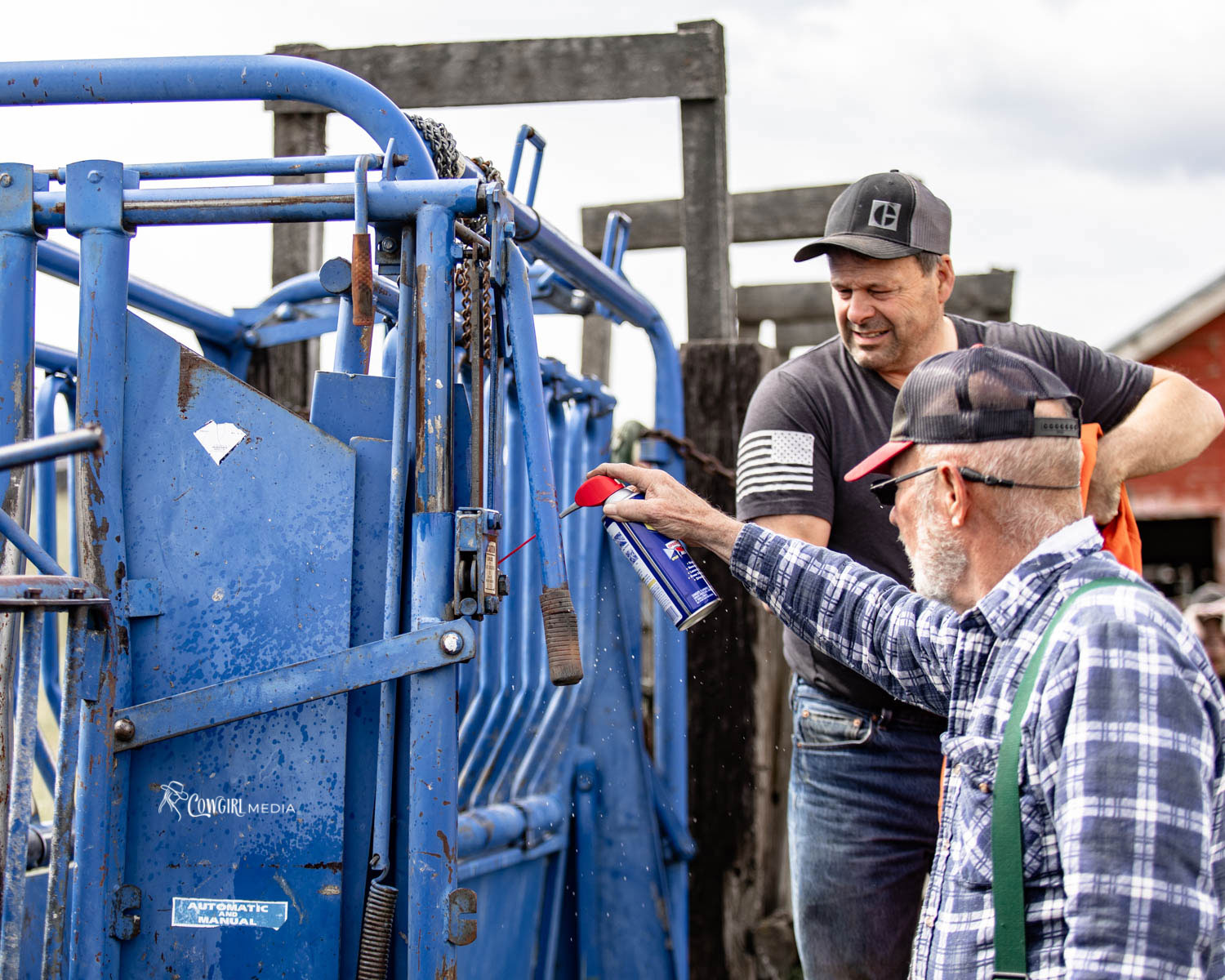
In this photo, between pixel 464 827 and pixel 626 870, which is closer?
pixel 464 827

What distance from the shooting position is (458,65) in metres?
4.37

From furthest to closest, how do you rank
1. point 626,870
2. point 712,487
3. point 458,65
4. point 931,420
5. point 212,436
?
point 458,65
point 712,487
point 626,870
point 212,436
point 931,420

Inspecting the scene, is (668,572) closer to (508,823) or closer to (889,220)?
(508,823)

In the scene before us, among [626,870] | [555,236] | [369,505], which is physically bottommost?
[626,870]

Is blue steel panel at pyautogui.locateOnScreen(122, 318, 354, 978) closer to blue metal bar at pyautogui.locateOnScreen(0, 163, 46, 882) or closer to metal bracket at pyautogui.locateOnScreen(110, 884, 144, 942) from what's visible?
metal bracket at pyautogui.locateOnScreen(110, 884, 144, 942)

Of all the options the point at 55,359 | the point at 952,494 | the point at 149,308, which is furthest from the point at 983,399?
the point at 149,308

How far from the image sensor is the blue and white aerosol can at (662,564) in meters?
2.28

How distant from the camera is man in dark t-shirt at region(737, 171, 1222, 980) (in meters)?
2.71

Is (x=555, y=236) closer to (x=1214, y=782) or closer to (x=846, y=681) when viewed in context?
(x=846, y=681)

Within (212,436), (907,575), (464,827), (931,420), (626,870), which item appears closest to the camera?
(931,420)

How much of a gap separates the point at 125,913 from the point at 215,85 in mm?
1436

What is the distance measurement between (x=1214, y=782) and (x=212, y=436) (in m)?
1.60

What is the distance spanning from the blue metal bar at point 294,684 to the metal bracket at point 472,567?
0.05 metres

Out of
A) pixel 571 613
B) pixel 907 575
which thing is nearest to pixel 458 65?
pixel 907 575
